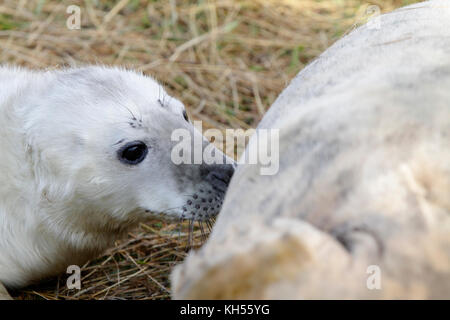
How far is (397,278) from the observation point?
110 cm

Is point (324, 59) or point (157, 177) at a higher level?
point (324, 59)

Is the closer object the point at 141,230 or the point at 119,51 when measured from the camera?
the point at 141,230

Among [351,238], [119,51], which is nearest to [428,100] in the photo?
[351,238]

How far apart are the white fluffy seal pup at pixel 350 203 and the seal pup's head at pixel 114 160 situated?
0.59 meters

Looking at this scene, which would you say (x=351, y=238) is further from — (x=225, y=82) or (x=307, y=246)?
(x=225, y=82)

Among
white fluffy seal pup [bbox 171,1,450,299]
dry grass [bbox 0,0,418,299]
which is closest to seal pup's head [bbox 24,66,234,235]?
white fluffy seal pup [bbox 171,1,450,299]

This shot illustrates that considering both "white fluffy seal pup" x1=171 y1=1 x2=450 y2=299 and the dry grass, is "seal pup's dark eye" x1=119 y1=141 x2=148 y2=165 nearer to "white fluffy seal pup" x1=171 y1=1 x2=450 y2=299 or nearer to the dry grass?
"white fluffy seal pup" x1=171 y1=1 x2=450 y2=299

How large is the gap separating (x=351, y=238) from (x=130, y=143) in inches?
46.6

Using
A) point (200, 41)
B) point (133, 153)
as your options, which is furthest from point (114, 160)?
point (200, 41)

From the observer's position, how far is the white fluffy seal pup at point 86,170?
7.07ft

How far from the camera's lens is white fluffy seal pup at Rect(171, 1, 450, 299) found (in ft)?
3.60

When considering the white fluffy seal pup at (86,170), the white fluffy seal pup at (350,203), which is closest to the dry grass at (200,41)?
the white fluffy seal pup at (86,170)

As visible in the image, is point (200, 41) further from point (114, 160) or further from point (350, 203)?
point (350, 203)

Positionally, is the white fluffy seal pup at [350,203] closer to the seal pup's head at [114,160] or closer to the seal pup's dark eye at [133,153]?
the seal pup's head at [114,160]
